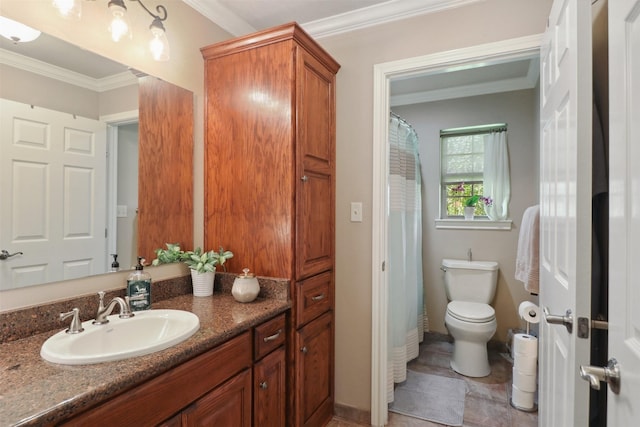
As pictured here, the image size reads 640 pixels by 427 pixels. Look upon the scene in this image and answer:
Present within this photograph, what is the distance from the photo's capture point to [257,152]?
177 centimetres

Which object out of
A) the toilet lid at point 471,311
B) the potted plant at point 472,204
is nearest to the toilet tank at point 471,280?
the toilet lid at point 471,311

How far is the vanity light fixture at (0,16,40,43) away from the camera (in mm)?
1154

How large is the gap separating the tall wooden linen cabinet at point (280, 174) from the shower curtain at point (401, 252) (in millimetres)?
603

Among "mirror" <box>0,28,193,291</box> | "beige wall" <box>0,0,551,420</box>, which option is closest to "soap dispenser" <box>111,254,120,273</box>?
"mirror" <box>0,28,193,291</box>

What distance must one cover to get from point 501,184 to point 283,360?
2514 millimetres

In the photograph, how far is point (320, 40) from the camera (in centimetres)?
221

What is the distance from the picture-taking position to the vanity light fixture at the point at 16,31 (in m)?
1.15

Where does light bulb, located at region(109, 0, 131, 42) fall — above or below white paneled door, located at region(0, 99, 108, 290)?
above

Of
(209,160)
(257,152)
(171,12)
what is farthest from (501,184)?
(171,12)

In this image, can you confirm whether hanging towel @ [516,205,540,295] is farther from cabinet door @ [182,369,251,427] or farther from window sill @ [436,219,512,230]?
cabinet door @ [182,369,251,427]

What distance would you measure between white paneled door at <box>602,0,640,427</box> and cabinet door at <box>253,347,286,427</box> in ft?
3.91

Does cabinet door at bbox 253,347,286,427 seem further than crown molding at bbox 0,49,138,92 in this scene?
Yes

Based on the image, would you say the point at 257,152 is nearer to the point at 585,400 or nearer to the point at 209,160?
the point at 209,160

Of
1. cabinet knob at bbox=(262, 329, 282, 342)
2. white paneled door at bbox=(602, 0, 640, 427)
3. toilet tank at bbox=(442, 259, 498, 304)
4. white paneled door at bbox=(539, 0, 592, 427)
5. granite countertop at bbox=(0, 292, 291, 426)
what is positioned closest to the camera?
white paneled door at bbox=(602, 0, 640, 427)
